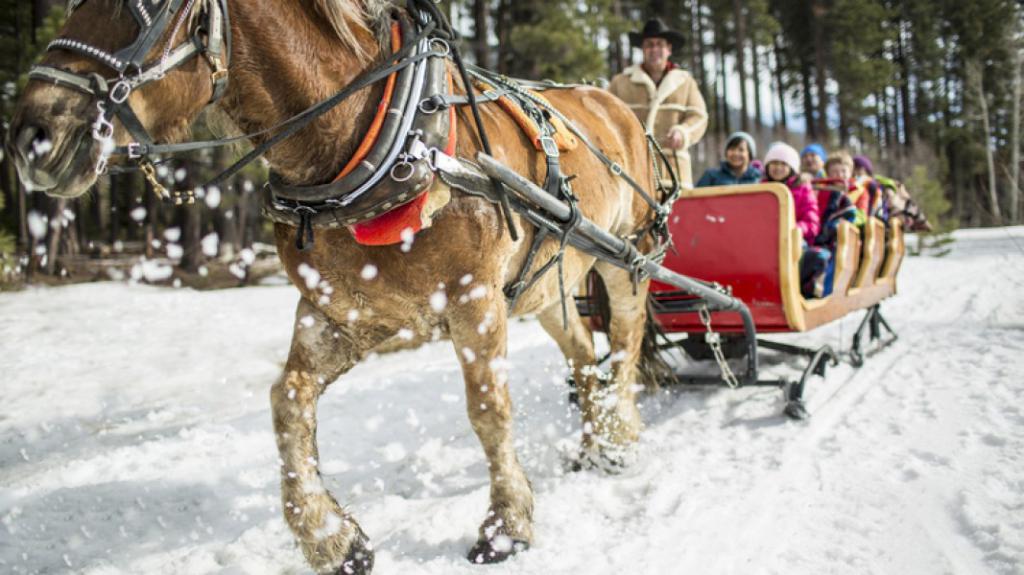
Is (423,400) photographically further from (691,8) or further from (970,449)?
(691,8)

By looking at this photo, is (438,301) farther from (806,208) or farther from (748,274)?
(806,208)

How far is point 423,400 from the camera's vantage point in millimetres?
4836

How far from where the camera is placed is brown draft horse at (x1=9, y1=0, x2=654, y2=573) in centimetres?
157

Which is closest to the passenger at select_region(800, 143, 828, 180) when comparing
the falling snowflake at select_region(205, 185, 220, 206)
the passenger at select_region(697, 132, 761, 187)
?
the passenger at select_region(697, 132, 761, 187)

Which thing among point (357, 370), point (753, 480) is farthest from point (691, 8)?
point (753, 480)

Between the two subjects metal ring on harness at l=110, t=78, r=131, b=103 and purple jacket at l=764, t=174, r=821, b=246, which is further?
purple jacket at l=764, t=174, r=821, b=246

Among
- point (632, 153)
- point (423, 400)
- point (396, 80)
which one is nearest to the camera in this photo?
point (396, 80)

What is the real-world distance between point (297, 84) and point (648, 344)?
3.05 m

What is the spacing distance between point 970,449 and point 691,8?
26.5 metres

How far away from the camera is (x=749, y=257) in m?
4.20

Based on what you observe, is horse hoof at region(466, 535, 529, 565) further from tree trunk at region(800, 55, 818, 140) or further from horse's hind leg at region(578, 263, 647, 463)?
tree trunk at region(800, 55, 818, 140)

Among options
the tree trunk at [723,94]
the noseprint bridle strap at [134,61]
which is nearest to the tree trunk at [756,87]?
the tree trunk at [723,94]

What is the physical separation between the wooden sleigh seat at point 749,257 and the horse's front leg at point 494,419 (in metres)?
2.03

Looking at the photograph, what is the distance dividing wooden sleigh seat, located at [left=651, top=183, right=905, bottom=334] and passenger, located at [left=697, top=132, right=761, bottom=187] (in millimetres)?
996
